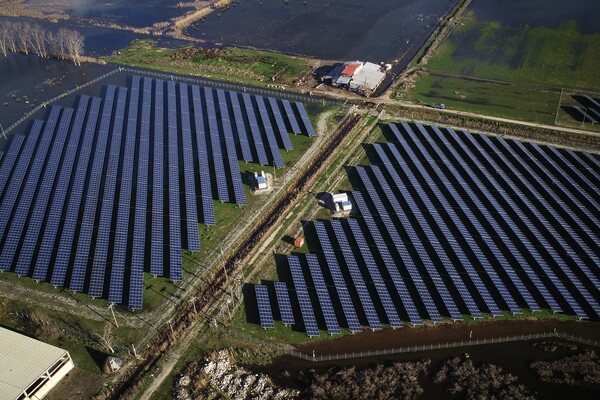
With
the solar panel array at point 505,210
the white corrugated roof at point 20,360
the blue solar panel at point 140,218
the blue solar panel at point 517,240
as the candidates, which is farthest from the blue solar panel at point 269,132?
the white corrugated roof at point 20,360

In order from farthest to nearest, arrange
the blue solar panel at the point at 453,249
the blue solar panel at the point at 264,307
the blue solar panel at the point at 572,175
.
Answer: the blue solar panel at the point at 572,175
the blue solar panel at the point at 453,249
the blue solar panel at the point at 264,307

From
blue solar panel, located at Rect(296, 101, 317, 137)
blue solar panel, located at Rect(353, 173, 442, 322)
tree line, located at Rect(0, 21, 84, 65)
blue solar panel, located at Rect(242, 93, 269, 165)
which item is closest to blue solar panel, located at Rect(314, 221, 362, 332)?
blue solar panel, located at Rect(353, 173, 442, 322)

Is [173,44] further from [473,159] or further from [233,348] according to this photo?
[233,348]

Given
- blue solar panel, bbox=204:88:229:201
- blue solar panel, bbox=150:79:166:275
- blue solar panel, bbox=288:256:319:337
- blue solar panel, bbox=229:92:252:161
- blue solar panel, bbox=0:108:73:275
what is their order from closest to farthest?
blue solar panel, bbox=288:256:319:337
blue solar panel, bbox=150:79:166:275
blue solar panel, bbox=0:108:73:275
blue solar panel, bbox=204:88:229:201
blue solar panel, bbox=229:92:252:161

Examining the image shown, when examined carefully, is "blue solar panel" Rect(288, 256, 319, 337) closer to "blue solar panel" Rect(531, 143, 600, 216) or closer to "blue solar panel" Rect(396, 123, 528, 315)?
"blue solar panel" Rect(396, 123, 528, 315)

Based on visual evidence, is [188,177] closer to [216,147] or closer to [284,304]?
[216,147]

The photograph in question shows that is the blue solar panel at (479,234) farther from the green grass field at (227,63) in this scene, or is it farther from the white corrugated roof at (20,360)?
the white corrugated roof at (20,360)

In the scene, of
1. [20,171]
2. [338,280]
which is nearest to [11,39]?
[20,171]
